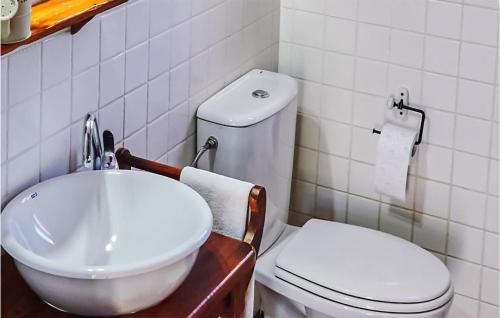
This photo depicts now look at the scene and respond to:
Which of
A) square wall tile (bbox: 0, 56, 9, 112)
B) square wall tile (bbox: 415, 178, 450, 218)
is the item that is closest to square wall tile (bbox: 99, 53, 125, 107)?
square wall tile (bbox: 0, 56, 9, 112)

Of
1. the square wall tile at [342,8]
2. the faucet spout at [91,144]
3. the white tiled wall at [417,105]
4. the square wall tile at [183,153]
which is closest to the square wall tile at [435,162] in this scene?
the white tiled wall at [417,105]

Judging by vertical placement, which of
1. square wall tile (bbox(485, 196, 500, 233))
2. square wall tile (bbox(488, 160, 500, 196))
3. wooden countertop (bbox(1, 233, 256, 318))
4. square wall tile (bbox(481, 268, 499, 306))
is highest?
wooden countertop (bbox(1, 233, 256, 318))

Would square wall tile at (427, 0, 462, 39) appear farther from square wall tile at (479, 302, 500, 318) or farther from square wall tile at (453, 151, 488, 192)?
square wall tile at (479, 302, 500, 318)

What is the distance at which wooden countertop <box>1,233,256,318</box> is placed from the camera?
67.4 inches

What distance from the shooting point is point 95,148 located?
1974 millimetres

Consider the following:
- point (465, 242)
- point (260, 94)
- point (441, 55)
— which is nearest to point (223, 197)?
point (260, 94)

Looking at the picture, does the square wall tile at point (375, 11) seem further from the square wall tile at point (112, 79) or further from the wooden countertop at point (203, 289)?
the wooden countertop at point (203, 289)

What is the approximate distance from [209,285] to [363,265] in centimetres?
82

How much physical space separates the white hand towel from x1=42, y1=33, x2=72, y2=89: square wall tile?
14.3 inches

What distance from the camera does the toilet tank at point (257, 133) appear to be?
2.46 m

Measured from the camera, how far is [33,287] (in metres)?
1.67

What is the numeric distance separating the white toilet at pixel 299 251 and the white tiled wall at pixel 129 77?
0.30 feet

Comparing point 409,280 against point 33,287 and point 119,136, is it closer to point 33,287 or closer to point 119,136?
point 119,136

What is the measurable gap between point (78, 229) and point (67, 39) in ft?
1.29
